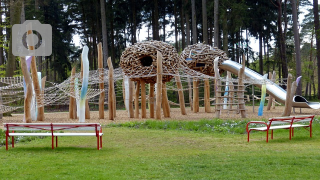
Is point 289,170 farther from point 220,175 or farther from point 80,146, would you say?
point 80,146

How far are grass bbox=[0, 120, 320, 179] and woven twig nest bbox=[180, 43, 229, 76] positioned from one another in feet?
25.5

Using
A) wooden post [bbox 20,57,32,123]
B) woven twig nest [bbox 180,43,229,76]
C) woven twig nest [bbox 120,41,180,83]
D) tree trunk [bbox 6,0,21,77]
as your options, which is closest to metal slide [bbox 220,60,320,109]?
woven twig nest [bbox 180,43,229,76]

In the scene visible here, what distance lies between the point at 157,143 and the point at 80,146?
168 centimetres

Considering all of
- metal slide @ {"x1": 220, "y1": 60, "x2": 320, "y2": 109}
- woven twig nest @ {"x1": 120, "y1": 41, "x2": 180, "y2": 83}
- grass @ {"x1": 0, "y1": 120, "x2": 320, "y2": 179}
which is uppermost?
woven twig nest @ {"x1": 120, "y1": 41, "x2": 180, "y2": 83}

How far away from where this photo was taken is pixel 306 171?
5.44 metres

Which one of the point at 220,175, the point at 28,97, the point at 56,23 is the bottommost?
the point at 220,175

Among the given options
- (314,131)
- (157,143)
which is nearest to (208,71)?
(314,131)

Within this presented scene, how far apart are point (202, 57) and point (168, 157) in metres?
11.2

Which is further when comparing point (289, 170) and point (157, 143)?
point (157, 143)

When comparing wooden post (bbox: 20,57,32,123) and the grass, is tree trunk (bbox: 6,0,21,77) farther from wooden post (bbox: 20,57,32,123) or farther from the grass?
the grass

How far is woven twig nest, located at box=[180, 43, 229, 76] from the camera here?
17422 millimetres

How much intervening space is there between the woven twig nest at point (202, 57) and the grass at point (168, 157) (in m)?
7.76

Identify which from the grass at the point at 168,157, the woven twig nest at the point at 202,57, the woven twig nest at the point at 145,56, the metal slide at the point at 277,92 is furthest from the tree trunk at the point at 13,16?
the metal slide at the point at 277,92

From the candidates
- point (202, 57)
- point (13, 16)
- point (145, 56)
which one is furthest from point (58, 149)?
point (13, 16)
